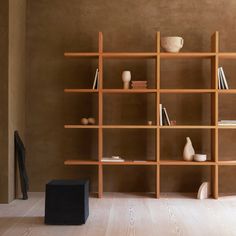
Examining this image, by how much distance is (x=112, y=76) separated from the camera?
6871 mm

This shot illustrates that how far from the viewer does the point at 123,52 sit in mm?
6848

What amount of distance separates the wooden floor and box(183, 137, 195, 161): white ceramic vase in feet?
1.77

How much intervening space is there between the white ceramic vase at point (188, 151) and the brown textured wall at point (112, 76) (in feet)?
0.96

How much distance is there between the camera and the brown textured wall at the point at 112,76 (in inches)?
269

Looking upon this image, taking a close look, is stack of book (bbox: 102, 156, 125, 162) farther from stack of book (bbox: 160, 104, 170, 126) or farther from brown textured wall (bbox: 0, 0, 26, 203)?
brown textured wall (bbox: 0, 0, 26, 203)

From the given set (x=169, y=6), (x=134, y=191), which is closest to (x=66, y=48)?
(x=169, y=6)

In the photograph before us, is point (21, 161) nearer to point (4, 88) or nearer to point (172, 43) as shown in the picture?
point (4, 88)

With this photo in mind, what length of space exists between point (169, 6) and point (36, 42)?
203 centimetres

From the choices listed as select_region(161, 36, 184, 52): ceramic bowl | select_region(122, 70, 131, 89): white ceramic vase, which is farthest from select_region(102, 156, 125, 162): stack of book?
select_region(161, 36, 184, 52): ceramic bowl

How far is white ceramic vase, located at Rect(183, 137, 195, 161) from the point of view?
21.2ft

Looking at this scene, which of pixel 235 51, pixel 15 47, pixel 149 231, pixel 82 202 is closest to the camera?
pixel 149 231

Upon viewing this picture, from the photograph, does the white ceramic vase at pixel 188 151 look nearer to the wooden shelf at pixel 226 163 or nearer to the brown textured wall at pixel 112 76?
the brown textured wall at pixel 112 76

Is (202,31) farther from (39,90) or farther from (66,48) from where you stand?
(39,90)

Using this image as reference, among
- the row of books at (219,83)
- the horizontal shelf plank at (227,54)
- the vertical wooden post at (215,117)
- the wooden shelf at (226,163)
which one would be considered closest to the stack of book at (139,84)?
the row of books at (219,83)
